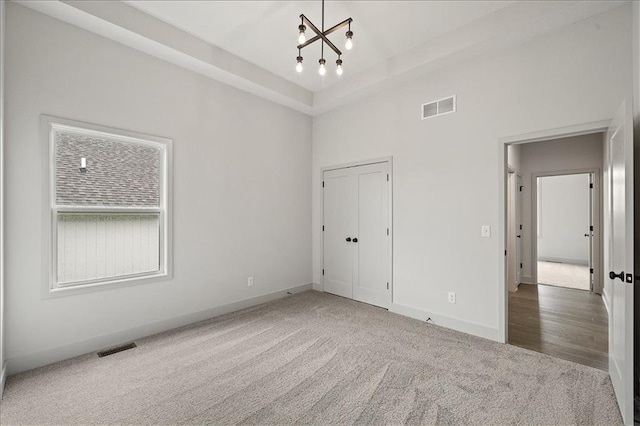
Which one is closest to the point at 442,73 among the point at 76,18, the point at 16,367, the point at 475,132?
the point at 475,132

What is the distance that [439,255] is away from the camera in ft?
11.9

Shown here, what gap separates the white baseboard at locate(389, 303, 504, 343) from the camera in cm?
317

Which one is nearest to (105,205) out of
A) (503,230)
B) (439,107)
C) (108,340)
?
(108,340)

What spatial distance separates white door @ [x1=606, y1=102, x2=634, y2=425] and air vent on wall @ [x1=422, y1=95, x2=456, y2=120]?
1569mm

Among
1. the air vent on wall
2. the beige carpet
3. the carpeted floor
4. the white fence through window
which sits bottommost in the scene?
the beige carpet

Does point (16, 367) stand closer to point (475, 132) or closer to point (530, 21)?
point (475, 132)

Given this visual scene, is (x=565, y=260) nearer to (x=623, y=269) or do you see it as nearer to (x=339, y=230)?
(x=339, y=230)

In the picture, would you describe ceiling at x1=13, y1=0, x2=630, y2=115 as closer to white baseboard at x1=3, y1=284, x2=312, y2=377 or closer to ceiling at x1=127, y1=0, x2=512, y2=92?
ceiling at x1=127, y1=0, x2=512, y2=92

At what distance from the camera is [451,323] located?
3484mm

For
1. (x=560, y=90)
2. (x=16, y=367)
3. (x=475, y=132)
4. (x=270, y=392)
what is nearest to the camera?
(x=270, y=392)

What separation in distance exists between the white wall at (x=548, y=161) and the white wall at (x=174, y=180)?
4359 millimetres

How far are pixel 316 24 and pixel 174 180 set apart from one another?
244 centimetres

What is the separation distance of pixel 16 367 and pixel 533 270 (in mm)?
7601

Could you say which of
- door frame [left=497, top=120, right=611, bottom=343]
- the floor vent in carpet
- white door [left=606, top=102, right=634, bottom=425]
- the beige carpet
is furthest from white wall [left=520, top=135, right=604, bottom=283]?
the floor vent in carpet
